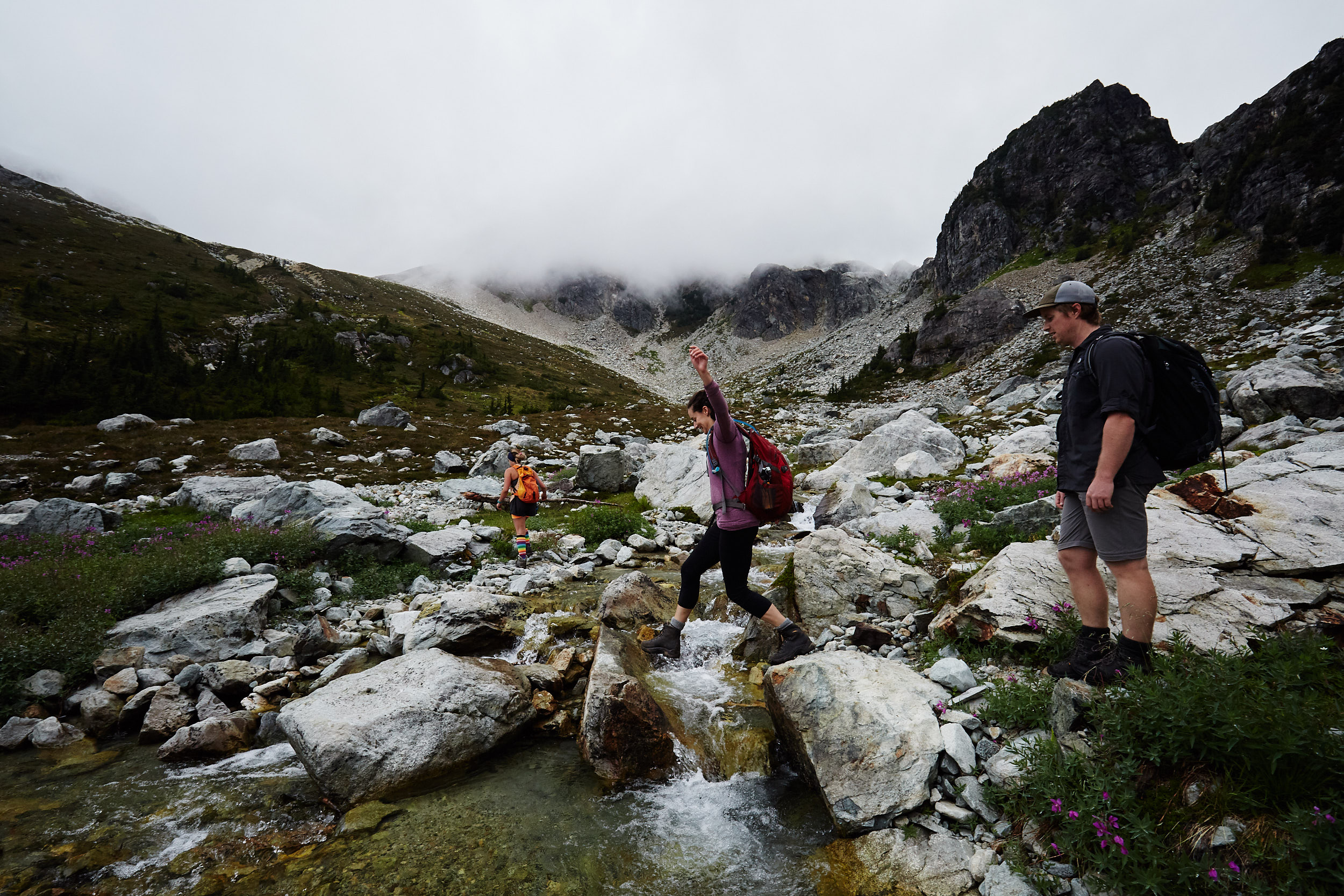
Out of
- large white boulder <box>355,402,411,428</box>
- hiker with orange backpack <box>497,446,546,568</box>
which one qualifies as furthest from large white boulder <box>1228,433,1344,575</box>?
large white boulder <box>355,402,411,428</box>

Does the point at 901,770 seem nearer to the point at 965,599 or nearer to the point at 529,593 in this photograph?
the point at 965,599

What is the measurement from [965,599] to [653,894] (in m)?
4.38

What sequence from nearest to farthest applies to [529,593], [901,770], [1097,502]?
[1097,502], [901,770], [529,593]

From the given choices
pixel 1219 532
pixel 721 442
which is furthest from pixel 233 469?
pixel 1219 532

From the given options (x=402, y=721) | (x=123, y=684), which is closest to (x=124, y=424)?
(x=123, y=684)

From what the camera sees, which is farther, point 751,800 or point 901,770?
point 751,800

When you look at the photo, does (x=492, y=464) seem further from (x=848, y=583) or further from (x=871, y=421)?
(x=848, y=583)

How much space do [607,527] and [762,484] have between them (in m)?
8.86

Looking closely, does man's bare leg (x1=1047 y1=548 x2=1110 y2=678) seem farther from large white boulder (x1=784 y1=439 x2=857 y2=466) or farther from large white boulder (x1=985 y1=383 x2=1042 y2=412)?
large white boulder (x1=985 y1=383 x2=1042 y2=412)

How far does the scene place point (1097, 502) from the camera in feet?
12.1

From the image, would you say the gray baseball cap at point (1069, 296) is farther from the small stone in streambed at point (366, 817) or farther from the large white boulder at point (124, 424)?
the large white boulder at point (124, 424)

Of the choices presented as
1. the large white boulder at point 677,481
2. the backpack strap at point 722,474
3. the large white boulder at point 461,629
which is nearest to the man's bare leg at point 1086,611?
the backpack strap at point 722,474

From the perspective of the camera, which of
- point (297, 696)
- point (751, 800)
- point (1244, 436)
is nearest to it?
point (751, 800)

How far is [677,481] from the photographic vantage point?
1920cm
